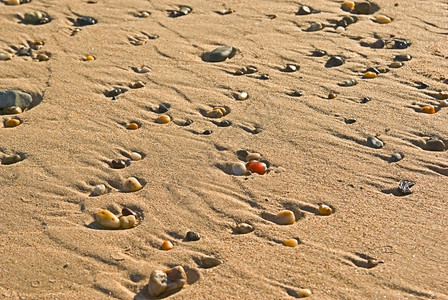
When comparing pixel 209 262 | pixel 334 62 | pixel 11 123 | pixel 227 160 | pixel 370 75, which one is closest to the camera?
pixel 209 262

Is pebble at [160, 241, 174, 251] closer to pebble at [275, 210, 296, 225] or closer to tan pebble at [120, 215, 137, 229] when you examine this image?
tan pebble at [120, 215, 137, 229]

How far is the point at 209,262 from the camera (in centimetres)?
313

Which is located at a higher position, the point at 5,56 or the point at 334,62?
the point at 334,62

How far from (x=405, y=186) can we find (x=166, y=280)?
60.1 inches

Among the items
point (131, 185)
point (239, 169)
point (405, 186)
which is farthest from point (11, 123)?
point (405, 186)

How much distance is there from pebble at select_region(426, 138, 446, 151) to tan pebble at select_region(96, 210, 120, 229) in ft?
6.54

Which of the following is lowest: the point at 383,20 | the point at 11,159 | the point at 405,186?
the point at 11,159

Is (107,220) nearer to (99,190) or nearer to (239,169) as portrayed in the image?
(99,190)

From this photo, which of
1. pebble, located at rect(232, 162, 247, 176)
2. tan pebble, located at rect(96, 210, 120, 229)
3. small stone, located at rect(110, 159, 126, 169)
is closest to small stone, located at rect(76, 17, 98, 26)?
small stone, located at rect(110, 159, 126, 169)

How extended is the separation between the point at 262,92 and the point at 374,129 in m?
0.90

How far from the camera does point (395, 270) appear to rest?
10.1 ft

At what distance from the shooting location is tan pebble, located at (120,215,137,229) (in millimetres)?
3406

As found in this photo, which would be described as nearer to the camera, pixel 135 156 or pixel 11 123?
pixel 135 156

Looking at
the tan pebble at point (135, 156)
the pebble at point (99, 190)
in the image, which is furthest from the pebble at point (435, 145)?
the pebble at point (99, 190)
